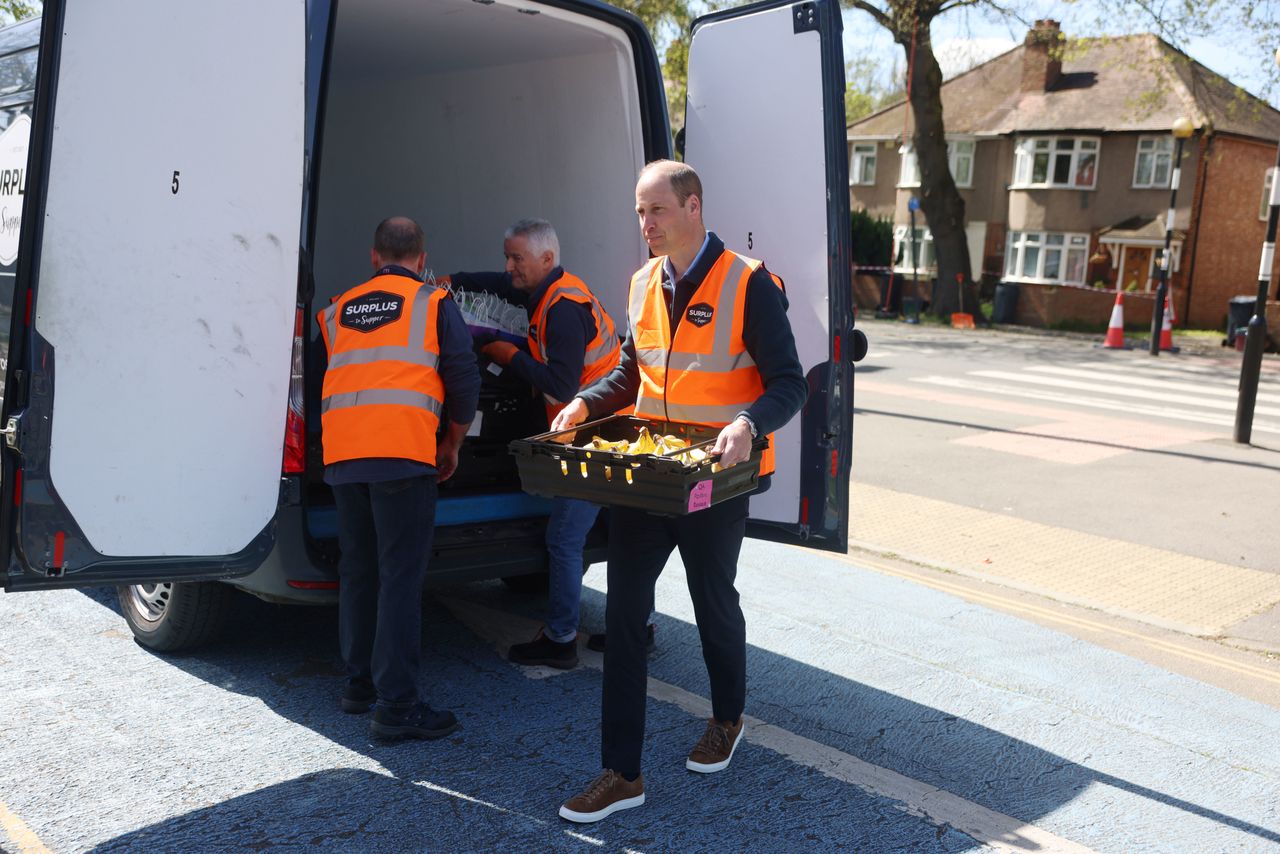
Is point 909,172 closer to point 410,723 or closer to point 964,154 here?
point 964,154

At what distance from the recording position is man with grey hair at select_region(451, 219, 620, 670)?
4.44 meters

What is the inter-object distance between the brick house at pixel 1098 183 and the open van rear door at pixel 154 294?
28944 millimetres

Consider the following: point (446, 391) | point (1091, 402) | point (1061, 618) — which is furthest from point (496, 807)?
point (1091, 402)

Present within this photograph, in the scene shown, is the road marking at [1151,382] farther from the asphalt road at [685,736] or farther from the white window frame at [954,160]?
the white window frame at [954,160]

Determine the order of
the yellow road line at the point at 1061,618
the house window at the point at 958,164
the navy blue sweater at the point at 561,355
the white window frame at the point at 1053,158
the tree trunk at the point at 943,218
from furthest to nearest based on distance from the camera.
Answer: the house window at the point at 958,164 → the white window frame at the point at 1053,158 → the tree trunk at the point at 943,218 → the yellow road line at the point at 1061,618 → the navy blue sweater at the point at 561,355

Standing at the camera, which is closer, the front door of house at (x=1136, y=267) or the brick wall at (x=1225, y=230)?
the brick wall at (x=1225, y=230)

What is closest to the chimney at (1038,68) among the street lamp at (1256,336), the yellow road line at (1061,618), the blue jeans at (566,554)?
the street lamp at (1256,336)

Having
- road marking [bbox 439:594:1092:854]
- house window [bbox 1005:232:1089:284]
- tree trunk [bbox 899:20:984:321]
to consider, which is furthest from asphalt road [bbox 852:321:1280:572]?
house window [bbox 1005:232:1089:284]

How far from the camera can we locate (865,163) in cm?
4141

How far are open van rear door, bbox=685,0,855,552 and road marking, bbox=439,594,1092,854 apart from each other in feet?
2.34

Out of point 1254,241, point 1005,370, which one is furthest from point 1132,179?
point 1005,370

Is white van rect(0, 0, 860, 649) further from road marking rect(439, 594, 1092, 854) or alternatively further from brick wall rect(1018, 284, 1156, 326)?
brick wall rect(1018, 284, 1156, 326)

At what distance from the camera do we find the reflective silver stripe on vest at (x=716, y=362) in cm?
348

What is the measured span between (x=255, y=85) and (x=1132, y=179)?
3487cm
